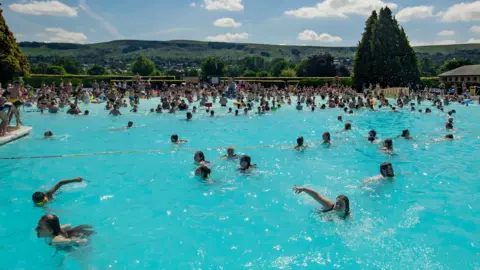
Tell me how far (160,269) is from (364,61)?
41.6 m

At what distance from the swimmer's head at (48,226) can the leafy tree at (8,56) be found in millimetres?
30261

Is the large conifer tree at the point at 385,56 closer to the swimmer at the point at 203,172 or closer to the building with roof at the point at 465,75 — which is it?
the building with roof at the point at 465,75

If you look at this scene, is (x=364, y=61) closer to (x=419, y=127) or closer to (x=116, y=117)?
(x=419, y=127)

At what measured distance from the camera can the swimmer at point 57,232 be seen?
5.56 metres

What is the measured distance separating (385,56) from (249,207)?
3907cm

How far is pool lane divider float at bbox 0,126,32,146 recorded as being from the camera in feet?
42.8

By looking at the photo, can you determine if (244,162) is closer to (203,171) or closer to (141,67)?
(203,171)

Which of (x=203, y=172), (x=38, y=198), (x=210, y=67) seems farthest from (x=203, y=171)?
(x=210, y=67)

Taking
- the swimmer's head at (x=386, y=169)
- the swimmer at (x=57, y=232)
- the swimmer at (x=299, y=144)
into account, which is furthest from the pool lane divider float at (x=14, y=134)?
Result: the swimmer's head at (x=386, y=169)

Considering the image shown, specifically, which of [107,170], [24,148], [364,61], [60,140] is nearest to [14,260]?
[107,170]

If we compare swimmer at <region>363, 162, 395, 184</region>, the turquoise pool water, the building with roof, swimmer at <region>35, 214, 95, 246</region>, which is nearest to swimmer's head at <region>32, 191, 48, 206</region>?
the turquoise pool water

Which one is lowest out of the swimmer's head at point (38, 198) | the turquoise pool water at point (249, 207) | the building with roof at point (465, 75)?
the turquoise pool water at point (249, 207)

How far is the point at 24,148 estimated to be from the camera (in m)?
12.9

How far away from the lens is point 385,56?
42.2 metres
